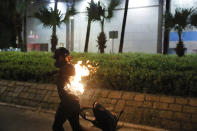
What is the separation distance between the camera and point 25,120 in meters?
6.20

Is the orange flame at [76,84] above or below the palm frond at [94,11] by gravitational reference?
below

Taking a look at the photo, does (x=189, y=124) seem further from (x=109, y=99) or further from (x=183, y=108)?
(x=109, y=99)

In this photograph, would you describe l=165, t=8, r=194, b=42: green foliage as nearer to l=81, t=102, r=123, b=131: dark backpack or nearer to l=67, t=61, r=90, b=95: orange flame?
l=67, t=61, r=90, b=95: orange flame

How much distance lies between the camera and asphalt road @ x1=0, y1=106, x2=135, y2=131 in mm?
5586

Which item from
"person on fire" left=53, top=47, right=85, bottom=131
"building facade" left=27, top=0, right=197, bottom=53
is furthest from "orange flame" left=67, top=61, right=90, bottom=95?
"building facade" left=27, top=0, right=197, bottom=53

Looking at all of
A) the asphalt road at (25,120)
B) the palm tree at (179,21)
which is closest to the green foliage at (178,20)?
the palm tree at (179,21)

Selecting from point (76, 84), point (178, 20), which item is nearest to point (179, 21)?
point (178, 20)

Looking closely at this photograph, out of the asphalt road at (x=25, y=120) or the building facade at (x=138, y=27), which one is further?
the building facade at (x=138, y=27)

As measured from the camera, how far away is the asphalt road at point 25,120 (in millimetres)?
5586

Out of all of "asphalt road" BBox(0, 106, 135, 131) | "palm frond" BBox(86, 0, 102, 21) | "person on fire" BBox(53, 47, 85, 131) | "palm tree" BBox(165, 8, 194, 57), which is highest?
"palm frond" BBox(86, 0, 102, 21)

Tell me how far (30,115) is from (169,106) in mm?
3772

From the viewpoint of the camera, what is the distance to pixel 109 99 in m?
6.72

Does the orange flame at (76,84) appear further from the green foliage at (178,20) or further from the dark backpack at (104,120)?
the green foliage at (178,20)

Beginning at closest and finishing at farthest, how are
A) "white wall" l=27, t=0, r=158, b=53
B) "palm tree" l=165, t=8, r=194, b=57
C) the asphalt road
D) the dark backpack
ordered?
the dark backpack, the asphalt road, "palm tree" l=165, t=8, r=194, b=57, "white wall" l=27, t=0, r=158, b=53
